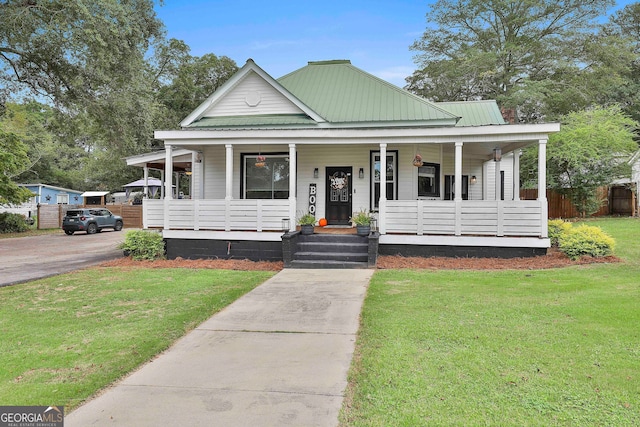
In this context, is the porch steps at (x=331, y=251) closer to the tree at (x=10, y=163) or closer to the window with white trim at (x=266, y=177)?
the window with white trim at (x=266, y=177)

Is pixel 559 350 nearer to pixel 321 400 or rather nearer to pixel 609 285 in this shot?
pixel 321 400

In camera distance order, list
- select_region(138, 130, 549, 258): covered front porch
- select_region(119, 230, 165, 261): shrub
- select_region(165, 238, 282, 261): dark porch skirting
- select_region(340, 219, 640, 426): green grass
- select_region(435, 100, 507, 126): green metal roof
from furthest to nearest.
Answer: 1. select_region(435, 100, 507, 126): green metal roof
2. select_region(119, 230, 165, 261): shrub
3. select_region(165, 238, 282, 261): dark porch skirting
4. select_region(138, 130, 549, 258): covered front porch
5. select_region(340, 219, 640, 426): green grass

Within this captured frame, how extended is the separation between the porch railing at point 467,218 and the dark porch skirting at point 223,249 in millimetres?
3269

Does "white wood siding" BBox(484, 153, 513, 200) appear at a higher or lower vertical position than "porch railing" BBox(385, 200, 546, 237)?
higher

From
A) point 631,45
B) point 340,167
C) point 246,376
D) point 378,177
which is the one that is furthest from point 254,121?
point 631,45

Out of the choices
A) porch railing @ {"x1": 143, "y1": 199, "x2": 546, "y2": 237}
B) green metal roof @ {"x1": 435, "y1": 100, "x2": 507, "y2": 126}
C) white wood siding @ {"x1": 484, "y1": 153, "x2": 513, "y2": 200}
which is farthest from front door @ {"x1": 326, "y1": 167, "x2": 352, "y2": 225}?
white wood siding @ {"x1": 484, "y1": 153, "x2": 513, "y2": 200}

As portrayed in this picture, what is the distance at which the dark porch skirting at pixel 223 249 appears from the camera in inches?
430

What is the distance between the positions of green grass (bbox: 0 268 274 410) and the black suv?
605 inches

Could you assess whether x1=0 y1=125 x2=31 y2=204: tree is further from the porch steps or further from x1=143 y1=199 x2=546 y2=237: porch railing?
the porch steps

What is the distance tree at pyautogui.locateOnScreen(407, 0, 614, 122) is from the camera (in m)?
27.0

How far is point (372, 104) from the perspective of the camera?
13.8 metres

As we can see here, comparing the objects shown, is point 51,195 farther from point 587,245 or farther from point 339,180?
point 587,245

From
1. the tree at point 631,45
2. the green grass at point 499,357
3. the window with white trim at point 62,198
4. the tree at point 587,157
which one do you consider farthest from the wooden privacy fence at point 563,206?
the window with white trim at point 62,198

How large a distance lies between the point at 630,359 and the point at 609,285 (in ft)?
12.4
